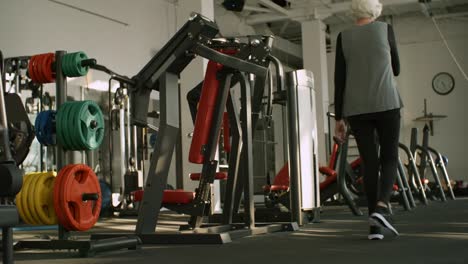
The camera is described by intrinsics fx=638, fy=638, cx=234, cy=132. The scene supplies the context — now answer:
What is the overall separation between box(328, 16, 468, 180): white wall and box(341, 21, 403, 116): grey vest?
11.1 meters

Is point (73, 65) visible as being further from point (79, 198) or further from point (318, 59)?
point (318, 59)

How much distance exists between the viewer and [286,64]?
16.0 metres

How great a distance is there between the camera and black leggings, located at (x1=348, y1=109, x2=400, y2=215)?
10.3ft

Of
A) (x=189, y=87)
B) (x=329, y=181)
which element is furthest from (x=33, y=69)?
(x=189, y=87)

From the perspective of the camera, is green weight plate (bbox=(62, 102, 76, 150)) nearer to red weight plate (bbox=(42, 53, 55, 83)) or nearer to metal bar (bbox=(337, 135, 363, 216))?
red weight plate (bbox=(42, 53, 55, 83))

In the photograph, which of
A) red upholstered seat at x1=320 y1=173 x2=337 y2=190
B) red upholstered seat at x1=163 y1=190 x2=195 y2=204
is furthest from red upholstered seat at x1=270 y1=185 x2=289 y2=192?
red upholstered seat at x1=163 y1=190 x2=195 y2=204

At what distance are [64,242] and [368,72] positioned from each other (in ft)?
5.62

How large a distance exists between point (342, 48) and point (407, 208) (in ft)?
10.6

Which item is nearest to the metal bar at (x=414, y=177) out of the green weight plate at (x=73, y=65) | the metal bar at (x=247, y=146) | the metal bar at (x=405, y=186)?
the metal bar at (x=405, y=186)

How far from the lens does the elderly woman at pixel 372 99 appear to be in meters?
3.15

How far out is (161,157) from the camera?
3371mm

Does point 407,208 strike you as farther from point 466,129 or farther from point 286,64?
point 286,64

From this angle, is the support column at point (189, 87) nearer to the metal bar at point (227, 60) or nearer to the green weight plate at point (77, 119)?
the metal bar at point (227, 60)

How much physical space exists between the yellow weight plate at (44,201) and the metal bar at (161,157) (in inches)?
17.6
